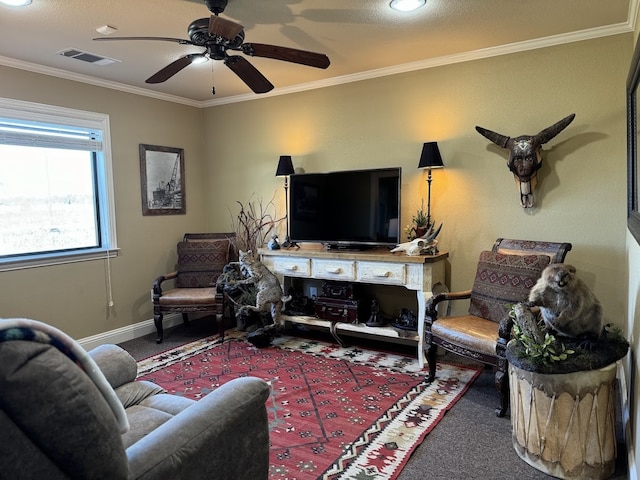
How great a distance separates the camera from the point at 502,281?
302 centimetres

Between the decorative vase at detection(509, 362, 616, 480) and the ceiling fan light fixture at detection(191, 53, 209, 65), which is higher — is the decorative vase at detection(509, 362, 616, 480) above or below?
below

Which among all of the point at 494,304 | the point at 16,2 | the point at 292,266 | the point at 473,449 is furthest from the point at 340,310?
the point at 16,2

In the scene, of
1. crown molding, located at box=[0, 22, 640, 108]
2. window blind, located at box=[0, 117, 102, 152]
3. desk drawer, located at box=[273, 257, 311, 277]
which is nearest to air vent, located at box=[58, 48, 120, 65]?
crown molding, located at box=[0, 22, 640, 108]

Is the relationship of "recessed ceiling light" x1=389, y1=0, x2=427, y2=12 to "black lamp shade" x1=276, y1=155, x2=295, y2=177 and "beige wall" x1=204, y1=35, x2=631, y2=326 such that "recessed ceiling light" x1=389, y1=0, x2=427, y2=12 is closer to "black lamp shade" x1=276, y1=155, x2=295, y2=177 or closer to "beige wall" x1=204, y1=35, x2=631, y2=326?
"beige wall" x1=204, y1=35, x2=631, y2=326

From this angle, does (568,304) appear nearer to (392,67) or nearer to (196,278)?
(392,67)

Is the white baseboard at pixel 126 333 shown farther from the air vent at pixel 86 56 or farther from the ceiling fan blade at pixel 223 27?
the ceiling fan blade at pixel 223 27

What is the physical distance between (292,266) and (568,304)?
2.46 metres

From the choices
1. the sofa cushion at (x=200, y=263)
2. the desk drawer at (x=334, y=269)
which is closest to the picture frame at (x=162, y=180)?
the sofa cushion at (x=200, y=263)

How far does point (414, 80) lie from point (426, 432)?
290 cm

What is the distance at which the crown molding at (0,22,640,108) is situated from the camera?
3029 millimetres

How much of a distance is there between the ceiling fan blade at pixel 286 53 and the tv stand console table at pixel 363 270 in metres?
1.65

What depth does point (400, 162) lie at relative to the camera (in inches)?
155

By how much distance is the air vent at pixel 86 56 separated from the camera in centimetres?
329

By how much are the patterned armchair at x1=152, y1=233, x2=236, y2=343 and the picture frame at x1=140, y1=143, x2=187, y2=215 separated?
0.41m
